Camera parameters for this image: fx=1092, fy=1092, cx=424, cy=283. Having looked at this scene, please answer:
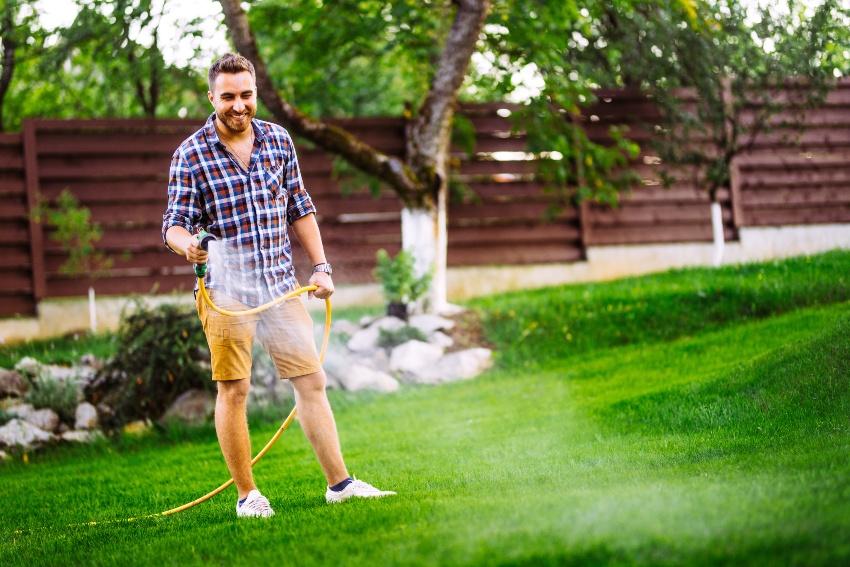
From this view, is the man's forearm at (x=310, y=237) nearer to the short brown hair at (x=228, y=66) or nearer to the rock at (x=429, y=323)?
the short brown hair at (x=228, y=66)

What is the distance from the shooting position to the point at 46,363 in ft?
29.3

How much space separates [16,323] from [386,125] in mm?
4176

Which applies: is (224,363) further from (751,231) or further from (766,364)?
(751,231)

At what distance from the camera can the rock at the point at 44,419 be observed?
736 centimetres

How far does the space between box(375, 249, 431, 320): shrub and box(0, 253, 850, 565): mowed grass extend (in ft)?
2.34

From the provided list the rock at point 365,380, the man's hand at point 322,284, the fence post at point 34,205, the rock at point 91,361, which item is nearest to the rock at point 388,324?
the rock at point 365,380

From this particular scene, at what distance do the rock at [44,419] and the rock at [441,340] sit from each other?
3.02 m

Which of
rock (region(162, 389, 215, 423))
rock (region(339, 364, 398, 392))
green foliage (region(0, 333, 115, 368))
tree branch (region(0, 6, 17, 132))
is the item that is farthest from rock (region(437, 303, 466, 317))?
tree branch (region(0, 6, 17, 132))

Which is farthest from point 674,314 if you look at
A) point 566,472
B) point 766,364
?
point 566,472

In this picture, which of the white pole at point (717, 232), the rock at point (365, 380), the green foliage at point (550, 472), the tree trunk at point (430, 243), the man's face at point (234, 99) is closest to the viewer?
the green foliage at point (550, 472)

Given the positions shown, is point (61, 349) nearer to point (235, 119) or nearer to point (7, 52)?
point (7, 52)

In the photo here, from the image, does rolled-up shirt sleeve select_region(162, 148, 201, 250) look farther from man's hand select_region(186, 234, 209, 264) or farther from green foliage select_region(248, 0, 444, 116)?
green foliage select_region(248, 0, 444, 116)

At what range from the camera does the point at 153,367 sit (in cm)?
754

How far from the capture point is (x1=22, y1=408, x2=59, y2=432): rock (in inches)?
290
